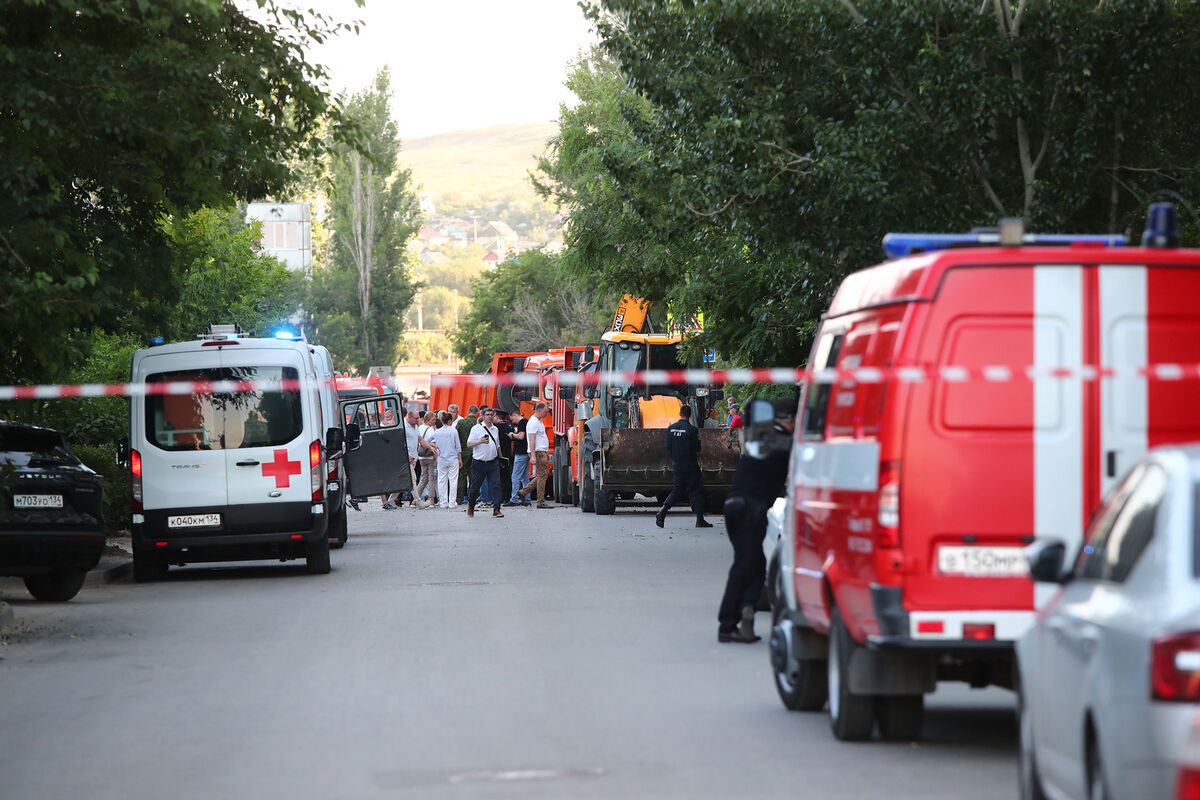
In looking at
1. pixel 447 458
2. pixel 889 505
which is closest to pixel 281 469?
pixel 889 505

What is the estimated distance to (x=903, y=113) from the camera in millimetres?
18453

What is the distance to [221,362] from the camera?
61.4 ft

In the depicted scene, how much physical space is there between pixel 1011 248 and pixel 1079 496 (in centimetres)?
111

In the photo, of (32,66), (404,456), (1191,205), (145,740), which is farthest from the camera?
(404,456)

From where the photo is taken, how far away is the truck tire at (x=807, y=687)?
959cm

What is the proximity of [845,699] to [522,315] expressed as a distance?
237 feet

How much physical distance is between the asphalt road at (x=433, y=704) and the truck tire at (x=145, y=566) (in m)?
0.80

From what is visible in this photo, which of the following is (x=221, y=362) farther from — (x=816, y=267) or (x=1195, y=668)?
(x=1195, y=668)

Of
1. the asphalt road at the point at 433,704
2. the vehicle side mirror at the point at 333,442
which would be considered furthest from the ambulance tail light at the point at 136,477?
the vehicle side mirror at the point at 333,442

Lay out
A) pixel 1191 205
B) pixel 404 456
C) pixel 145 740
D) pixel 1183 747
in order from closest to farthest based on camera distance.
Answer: pixel 1183 747 < pixel 145 740 < pixel 1191 205 < pixel 404 456

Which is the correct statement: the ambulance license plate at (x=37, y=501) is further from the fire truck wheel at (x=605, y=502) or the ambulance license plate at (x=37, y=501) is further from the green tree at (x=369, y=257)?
the green tree at (x=369, y=257)

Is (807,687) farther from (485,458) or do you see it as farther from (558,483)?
(558,483)

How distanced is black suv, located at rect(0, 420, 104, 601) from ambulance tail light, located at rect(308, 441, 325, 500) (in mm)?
2945

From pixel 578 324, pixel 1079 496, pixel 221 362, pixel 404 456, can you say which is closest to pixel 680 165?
pixel 221 362
